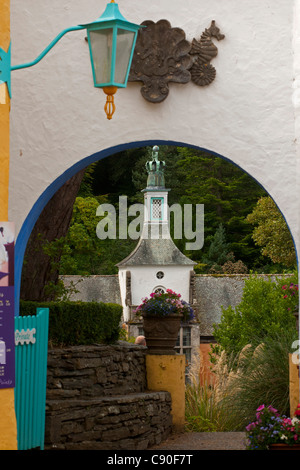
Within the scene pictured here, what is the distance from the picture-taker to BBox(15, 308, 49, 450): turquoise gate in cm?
724

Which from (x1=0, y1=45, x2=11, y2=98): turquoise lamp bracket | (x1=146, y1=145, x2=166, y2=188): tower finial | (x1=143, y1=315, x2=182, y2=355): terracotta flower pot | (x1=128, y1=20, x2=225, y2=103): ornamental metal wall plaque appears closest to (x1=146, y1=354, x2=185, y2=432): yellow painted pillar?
(x1=143, y1=315, x2=182, y2=355): terracotta flower pot

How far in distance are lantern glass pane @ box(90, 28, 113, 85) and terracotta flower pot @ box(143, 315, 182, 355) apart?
211 inches

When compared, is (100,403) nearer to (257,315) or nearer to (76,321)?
(76,321)

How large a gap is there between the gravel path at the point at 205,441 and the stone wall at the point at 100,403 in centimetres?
19

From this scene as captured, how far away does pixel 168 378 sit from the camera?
1024cm

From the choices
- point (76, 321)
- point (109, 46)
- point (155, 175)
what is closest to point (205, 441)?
point (76, 321)

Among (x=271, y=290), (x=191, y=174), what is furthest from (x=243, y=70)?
(x=191, y=174)

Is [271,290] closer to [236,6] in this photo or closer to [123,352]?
[123,352]

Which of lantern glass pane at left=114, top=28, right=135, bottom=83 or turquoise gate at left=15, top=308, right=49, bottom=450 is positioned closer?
lantern glass pane at left=114, top=28, right=135, bottom=83

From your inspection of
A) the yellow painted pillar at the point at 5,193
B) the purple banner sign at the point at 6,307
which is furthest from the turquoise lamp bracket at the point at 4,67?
the purple banner sign at the point at 6,307

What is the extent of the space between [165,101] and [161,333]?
4020 millimetres

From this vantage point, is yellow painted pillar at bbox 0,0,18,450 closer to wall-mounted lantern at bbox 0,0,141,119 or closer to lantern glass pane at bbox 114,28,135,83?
wall-mounted lantern at bbox 0,0,141,119

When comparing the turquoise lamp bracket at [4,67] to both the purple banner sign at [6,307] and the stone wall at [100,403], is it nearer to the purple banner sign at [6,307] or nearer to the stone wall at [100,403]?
the purple banner sign at [6,307]

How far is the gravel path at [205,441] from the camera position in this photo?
8.81 metres
